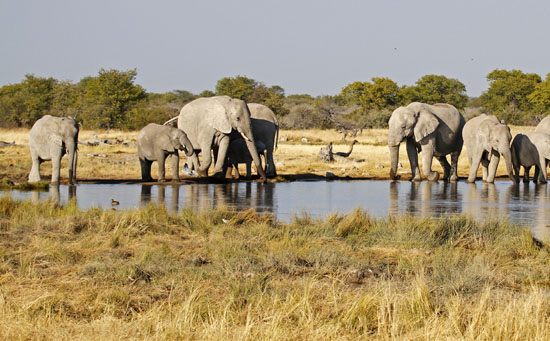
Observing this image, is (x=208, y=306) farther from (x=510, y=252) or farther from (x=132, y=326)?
(x=510, y=252)

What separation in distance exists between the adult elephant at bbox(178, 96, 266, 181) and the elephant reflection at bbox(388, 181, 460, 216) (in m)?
4.45

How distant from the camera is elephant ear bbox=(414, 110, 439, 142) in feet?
77.6

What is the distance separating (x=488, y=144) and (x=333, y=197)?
23.2ft

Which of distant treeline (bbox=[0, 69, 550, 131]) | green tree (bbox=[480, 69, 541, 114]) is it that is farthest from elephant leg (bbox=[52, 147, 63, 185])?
green tree (bbox=[480, 69, 541, 114])

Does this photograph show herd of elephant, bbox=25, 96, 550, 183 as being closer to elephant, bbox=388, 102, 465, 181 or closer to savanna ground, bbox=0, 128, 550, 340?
elephant, bbox=388, 102, 465, 181

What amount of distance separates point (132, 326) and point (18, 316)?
93 centimetres

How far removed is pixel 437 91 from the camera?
3081 inches

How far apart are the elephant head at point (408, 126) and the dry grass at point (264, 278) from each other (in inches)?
491

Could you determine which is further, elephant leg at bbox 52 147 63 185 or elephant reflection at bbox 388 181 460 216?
elephant leg at bbox 52 147 63 185

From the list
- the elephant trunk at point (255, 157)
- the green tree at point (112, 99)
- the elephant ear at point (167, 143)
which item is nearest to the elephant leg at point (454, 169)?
the elephant trunk at point (255, 157)

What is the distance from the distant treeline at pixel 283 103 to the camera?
57.6 meters

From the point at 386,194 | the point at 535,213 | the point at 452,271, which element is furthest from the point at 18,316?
the point at 386,194

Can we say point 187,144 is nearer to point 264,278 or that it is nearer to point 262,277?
point 264,278

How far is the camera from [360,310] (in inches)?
250
